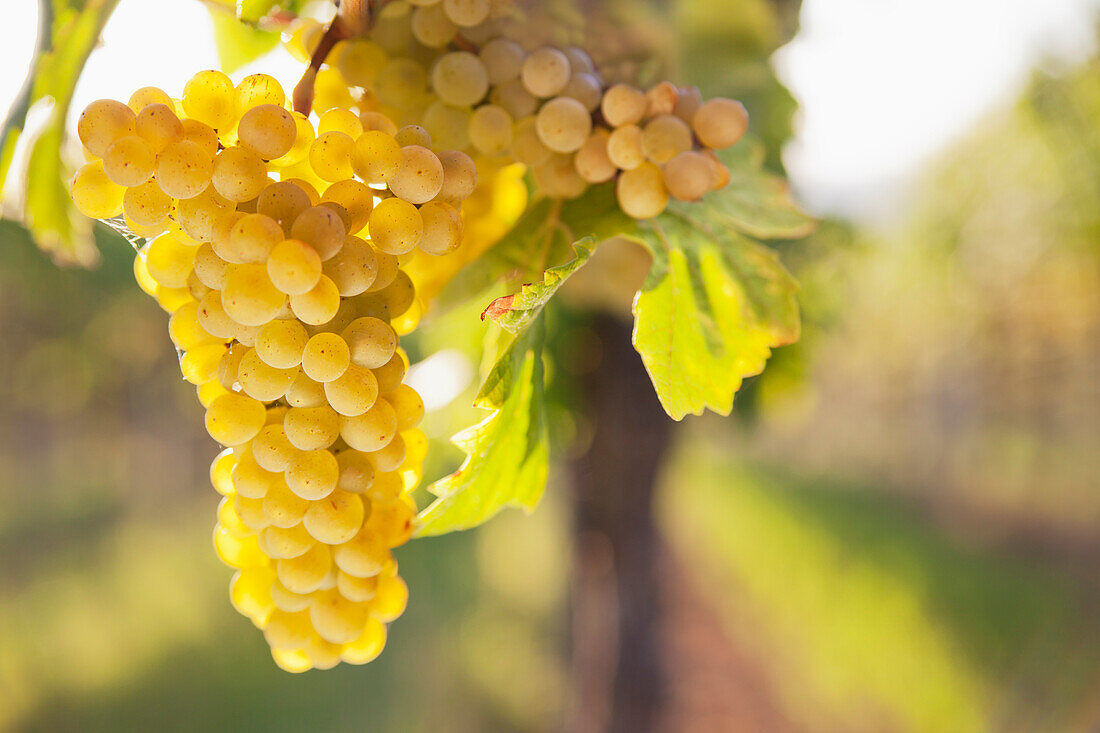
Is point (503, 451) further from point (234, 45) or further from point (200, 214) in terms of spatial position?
point (234, 45)

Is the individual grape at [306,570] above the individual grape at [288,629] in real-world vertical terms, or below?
above

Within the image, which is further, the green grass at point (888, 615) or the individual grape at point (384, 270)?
the green grass at point (888, 615)

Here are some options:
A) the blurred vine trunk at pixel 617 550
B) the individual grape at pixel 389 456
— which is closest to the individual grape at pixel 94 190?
the individual grape at pixel 389 456

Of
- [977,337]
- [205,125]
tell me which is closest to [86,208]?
[205,125]

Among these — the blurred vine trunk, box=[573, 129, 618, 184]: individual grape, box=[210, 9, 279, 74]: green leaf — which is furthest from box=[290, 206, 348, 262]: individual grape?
the blurred vine trunk

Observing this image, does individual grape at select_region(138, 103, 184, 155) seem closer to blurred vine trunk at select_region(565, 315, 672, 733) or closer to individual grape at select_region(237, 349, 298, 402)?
individual grape at select_region(237, 349, 298, 402)

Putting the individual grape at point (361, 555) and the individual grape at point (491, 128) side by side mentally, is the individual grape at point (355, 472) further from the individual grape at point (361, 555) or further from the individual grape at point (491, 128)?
the individual grape at point (491, 128)

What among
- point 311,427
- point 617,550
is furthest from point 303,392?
point 617,550

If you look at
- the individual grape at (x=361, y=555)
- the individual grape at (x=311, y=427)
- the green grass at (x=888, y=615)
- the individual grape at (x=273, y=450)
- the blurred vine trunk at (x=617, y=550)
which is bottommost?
the green grass at (x=888, y=615)
